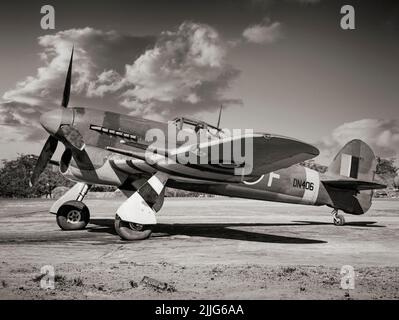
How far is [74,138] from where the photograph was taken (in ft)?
31.0

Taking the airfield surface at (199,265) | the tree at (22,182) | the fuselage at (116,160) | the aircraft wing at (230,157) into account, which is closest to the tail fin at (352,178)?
the airfield surface at (199,265)

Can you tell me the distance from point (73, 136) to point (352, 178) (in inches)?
380

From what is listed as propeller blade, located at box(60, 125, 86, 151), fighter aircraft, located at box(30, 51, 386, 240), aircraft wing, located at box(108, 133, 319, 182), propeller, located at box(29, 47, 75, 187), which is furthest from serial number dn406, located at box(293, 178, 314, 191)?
propeller, located at box(29, 47, 75, 187)

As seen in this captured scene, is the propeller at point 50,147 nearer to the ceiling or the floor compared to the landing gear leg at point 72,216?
nearer to the ceiling

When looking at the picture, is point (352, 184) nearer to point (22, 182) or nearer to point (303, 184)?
point (303, 184)

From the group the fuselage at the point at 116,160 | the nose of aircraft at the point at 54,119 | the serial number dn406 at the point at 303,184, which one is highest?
the nose of aircraft at the point at 54,119

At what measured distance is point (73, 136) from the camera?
943cm

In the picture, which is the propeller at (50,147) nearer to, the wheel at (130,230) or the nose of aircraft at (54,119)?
the nose of aircraft at (54,119)

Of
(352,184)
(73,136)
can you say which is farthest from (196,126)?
(352,184)

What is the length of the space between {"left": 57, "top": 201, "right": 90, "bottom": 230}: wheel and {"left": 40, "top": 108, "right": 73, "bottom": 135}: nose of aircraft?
2.55m

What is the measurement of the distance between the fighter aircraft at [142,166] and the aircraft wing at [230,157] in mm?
19

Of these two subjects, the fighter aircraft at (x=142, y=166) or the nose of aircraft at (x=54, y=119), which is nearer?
the fighter aircraft at (x=142, y=166)

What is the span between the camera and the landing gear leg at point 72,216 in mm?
10820

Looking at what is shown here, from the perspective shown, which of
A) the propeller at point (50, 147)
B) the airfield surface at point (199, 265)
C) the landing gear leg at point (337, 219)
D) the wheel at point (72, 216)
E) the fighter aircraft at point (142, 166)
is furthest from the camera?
the landing gear leg at point (337, 219)
